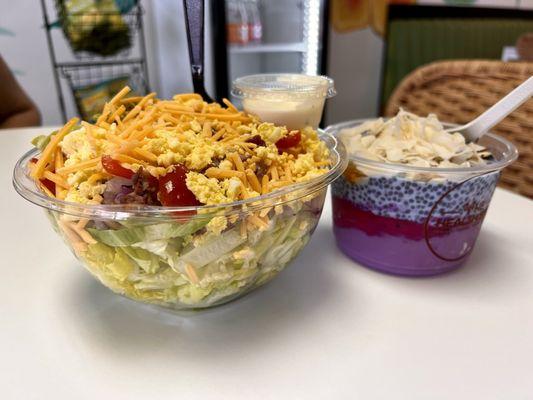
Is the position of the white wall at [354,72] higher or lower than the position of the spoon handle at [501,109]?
lower

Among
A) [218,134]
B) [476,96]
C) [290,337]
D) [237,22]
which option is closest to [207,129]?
[218,134]

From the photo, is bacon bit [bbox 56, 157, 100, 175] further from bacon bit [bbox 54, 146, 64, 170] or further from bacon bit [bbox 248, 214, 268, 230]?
bacon bit [bbox 248, 214, 268, 230]

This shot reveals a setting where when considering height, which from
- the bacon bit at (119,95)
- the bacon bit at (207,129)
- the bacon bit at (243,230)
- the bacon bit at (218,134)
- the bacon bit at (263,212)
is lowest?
the bacon bit at (243,230)

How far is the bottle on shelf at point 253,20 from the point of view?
290cm

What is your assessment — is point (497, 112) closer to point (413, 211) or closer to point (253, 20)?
point (413, 211)

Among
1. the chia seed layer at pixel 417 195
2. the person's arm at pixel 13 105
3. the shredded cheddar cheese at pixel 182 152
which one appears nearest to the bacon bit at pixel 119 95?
the shredded cheddar cheese at pixel 182 152

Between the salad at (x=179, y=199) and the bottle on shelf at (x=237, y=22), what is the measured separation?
2.39 meters

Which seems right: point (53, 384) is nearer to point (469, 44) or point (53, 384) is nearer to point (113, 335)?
point (113, 335)

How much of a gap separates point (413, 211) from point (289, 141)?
0.20 metres

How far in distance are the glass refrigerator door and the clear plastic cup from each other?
198 cm

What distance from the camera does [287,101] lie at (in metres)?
0.61

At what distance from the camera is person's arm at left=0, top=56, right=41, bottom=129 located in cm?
171

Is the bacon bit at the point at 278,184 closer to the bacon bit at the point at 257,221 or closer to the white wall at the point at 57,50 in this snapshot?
the bacon bit at the point at 257,221

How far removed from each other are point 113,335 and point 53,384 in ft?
0.28
